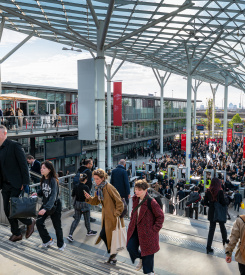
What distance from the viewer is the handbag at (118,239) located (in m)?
4.97

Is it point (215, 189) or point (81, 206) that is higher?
point (215, 189)

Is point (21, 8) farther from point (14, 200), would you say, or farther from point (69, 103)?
point (14, 200)

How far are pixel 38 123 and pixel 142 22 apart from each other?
10270 millimetres

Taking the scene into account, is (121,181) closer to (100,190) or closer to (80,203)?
(80,203)

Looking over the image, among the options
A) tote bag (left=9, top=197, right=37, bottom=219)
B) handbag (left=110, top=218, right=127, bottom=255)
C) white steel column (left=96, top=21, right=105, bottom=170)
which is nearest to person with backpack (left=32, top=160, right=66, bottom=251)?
tote bag (left=9, top=197, right=37, bottom=219)

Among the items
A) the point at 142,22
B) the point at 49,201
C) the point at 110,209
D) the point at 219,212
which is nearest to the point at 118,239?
the point at 110,209

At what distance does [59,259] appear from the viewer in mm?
4922

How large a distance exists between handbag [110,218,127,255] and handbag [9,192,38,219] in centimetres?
144

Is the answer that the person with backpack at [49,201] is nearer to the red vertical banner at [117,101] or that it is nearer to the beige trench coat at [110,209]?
the beige trench coat at [110,209]

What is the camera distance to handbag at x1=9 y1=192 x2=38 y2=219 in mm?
4875

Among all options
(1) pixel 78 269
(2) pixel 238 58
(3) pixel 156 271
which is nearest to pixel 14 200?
(1) pixel 78 269

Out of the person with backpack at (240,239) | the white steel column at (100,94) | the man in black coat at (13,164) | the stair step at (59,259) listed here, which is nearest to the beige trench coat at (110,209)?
the stair step at (59,259)

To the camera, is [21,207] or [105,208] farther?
[105,208]

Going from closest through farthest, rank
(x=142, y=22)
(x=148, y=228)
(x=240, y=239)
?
(x=240, y=239) < (x=148, y=228) < (x=142, y=22)
